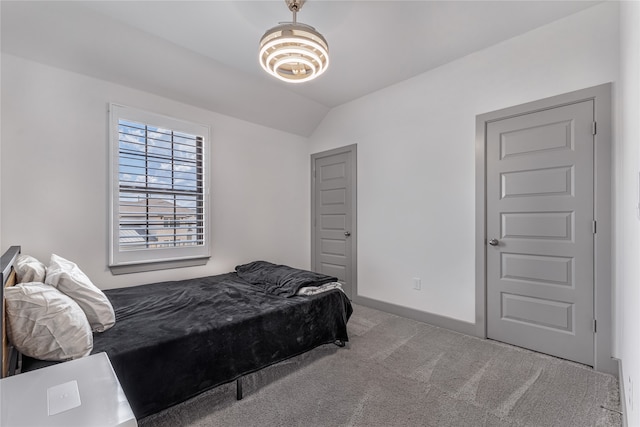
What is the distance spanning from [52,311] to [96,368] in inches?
20.1

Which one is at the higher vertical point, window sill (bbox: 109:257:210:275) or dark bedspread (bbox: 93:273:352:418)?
window sill (bbox: 109:257:210:275)

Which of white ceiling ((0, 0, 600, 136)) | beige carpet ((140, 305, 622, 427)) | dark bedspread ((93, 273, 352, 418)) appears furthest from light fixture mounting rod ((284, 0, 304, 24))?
beige carpet ((140, 305, 622, 427))

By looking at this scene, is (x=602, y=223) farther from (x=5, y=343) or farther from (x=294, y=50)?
(x=5, y=343)

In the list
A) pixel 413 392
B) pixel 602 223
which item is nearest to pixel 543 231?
pixel 602 223

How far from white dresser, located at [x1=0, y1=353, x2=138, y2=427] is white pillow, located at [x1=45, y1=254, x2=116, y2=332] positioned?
699mm

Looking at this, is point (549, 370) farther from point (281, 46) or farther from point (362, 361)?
point (281, 46)

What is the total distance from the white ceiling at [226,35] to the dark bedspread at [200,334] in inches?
82.4

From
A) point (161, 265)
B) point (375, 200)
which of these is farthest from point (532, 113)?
point (161, 265)

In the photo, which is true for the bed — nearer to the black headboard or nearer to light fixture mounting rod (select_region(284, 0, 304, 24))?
the black headboard

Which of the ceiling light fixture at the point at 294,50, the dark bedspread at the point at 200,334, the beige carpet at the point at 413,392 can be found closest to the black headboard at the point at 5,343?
the dark bedspread at the point at 200,334

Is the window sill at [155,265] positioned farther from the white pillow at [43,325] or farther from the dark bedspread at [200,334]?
the white pillow at [43,325]

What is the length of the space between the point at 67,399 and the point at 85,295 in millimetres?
979

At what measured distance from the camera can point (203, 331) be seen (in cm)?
177

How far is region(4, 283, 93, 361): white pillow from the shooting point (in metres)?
1.26
